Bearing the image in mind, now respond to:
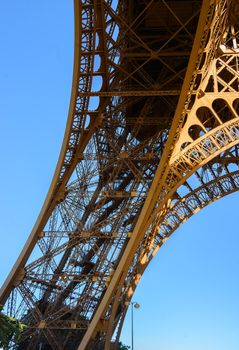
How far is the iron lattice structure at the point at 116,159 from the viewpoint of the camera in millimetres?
17859

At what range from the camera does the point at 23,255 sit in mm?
18781

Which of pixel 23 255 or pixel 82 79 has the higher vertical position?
pixel 82 79

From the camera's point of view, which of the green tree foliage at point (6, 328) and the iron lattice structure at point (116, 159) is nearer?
the green tree foliage at point (6, 328)

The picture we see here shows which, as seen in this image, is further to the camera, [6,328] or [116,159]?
[116,159]

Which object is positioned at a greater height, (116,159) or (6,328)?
(116,159)

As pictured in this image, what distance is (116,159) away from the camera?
Answer: 20391 millimetres

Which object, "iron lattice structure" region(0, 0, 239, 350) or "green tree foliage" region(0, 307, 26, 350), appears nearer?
"green tree foliage" region(0, 307, 26, 350)

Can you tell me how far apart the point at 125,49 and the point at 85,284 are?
9.07 metres

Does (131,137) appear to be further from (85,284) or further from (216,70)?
(85,284)

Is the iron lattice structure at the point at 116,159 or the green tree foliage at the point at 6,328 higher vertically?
the iron lattice structure at the point at 116,159

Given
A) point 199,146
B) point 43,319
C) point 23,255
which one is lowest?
point 43,319

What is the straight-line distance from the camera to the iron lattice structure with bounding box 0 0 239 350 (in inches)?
703

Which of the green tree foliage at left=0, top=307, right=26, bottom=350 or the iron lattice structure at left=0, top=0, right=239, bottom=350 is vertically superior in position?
the iron lattice structure at left=0, top=0, right=239, bottom=350

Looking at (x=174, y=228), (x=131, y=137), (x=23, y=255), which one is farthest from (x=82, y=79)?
(x=174, y=228)
